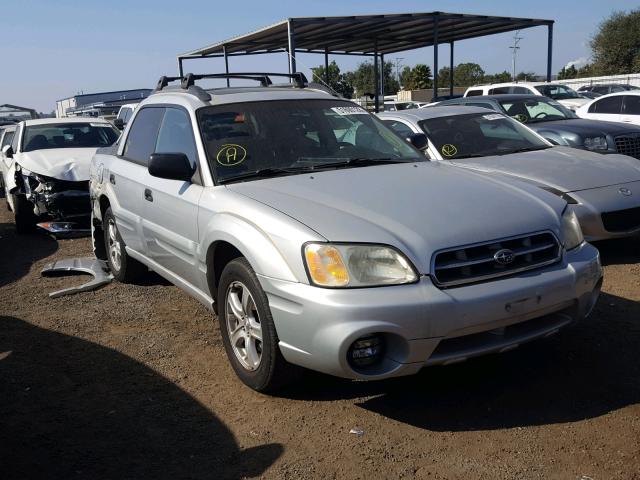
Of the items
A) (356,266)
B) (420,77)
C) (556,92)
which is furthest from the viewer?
(420,77)

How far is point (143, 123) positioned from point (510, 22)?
19475mm

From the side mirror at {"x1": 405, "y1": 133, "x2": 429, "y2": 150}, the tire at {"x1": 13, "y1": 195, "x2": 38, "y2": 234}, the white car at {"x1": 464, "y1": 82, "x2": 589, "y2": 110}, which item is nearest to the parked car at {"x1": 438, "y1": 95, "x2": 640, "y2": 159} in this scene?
the side mirror at {"x1": 405, "y1": 133, "x2": 429, "y2": 150}

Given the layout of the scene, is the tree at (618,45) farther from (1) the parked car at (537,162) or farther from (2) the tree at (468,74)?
(1) the parked car at (537,162)

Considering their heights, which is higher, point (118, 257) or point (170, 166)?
point (170, 166)

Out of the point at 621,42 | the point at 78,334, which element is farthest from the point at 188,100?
the point at 621,42

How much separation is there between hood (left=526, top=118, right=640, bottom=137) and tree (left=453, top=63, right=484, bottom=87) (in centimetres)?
6431

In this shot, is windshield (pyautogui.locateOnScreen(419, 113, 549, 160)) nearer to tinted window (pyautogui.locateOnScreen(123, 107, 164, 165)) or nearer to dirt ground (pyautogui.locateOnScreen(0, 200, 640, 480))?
dirt ground (pyautogui.locateOnScreen(0, 200, 640, 480))

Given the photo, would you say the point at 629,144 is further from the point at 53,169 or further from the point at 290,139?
the point at 53,169

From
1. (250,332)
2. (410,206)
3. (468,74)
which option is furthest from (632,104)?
(468,74)

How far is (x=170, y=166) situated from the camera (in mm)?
3988

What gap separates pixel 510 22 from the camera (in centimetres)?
2188

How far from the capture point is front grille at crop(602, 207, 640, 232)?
5680mm

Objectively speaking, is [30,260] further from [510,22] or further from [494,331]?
[510,22]

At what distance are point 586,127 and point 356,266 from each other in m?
6.80
